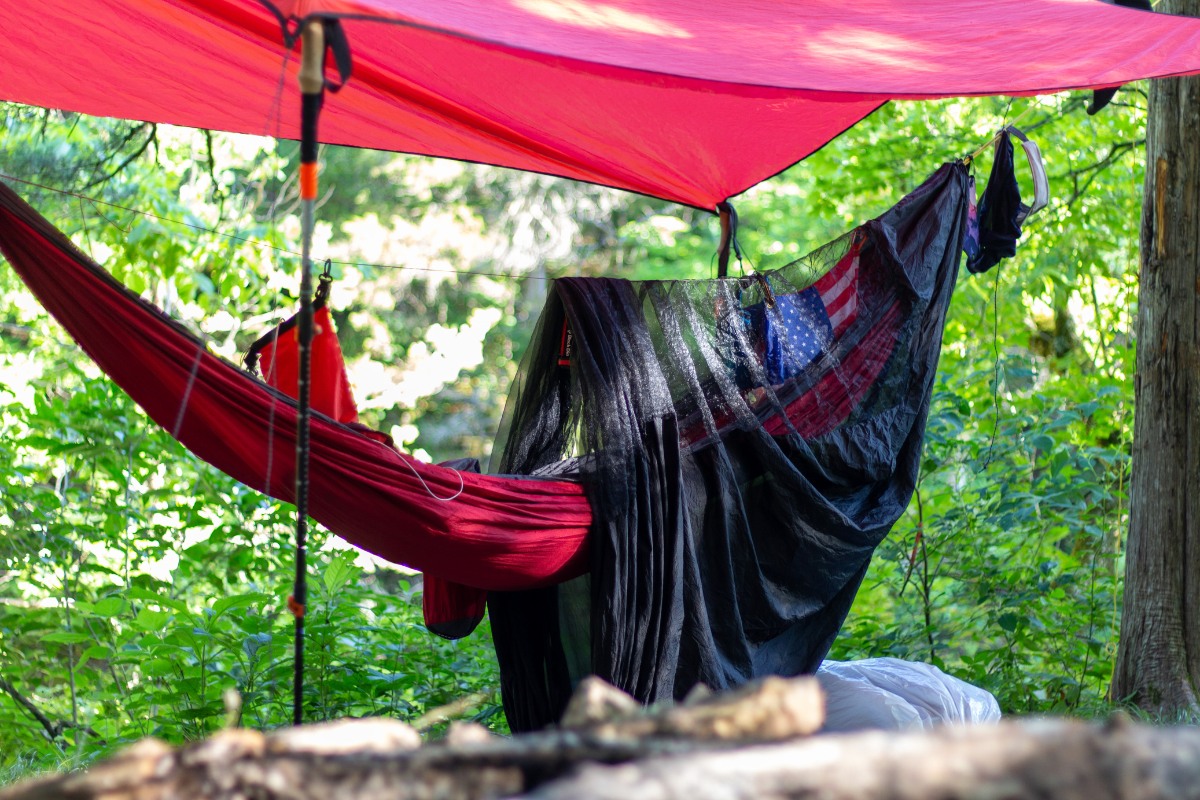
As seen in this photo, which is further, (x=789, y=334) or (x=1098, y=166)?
(x=1098, y=166)

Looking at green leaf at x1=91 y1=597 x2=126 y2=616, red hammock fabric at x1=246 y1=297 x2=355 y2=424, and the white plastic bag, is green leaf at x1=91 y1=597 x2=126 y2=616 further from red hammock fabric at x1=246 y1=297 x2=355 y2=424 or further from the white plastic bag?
the white plastic bag

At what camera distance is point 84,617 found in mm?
3172

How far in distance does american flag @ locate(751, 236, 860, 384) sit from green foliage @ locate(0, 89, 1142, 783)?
803 mm

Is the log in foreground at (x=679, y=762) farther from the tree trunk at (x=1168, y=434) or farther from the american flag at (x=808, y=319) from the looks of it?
the tree trunk at (x=1168, y=434)

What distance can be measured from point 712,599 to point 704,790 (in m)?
1.42

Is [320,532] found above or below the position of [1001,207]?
below

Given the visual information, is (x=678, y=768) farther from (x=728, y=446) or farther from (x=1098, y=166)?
(x=1098, y=166)

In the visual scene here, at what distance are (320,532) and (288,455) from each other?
143cm

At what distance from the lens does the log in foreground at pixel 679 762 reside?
0.86m

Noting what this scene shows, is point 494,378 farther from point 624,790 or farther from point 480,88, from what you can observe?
point 624,790

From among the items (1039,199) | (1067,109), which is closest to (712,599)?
(1039,199)

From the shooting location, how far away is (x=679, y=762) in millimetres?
886

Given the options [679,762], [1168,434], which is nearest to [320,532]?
[1168,434]

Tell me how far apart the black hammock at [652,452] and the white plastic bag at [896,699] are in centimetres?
12
